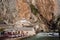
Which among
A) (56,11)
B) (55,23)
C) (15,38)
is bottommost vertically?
(15,38)

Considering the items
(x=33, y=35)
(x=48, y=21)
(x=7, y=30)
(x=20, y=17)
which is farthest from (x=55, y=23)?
(x=7, y=30)

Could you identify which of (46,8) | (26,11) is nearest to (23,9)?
(26,11)

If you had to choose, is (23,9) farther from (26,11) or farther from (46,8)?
(46,8)

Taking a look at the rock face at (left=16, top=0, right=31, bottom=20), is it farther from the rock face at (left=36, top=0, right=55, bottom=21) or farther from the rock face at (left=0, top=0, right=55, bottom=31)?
the rock face at (left=36, top=0, right=55, bottom=21)

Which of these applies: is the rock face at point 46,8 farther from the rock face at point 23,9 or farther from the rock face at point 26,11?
the rock face at point 23,9

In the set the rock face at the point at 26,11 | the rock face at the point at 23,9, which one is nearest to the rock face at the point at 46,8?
the rock face at the point at 26,11

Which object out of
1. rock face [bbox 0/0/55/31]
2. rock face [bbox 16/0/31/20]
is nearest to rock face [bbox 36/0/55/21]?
rock face [bbox 0/0/55/31]

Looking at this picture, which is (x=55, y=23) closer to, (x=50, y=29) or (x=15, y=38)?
(x=50, y=29)

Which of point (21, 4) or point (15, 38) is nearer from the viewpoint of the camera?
point (15, 38)

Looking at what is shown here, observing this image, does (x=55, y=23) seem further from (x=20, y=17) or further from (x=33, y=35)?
(x=20, y=17)

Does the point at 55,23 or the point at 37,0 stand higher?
the point at 37,0
